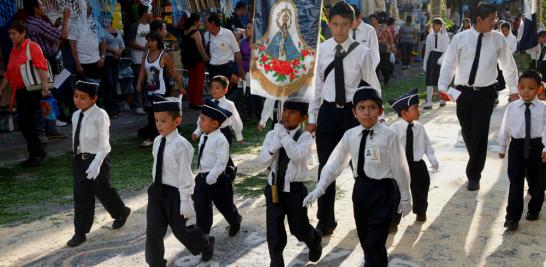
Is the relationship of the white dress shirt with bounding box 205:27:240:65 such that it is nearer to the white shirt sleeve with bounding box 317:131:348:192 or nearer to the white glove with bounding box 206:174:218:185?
the white glove with bounding box 206:174:218:185

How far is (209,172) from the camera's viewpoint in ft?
19.3

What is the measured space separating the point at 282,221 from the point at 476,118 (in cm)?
330

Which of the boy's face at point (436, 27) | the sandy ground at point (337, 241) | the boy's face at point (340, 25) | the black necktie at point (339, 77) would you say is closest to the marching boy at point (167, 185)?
the sandy ground at point (337, 241)

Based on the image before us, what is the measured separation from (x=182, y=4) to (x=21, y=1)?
4.25 metres

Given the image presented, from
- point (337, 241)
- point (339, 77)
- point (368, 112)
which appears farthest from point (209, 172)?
point (368, 112)

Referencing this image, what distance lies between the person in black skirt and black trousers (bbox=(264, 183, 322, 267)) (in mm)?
9335

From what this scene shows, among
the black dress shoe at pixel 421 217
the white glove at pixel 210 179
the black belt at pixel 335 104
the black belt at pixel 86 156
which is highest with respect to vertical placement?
the black belt at pixel 335 104

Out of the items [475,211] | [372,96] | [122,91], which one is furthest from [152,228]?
[122,91]

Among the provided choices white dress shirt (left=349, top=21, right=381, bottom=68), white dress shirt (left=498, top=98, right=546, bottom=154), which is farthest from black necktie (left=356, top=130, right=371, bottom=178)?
white dress shirt (left=349, top=21, right=381, bottom=68)

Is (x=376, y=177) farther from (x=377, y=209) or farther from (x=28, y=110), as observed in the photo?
(x=28, y=110)

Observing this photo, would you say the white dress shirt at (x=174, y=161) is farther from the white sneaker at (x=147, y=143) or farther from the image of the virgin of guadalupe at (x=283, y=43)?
the white sneaker at (x=147, y=143)

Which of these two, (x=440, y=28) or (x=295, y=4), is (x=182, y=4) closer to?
(x=440, y=28)

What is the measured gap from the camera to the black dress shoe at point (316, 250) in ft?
17.5

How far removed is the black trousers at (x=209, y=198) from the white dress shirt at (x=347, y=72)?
94 centimetres
